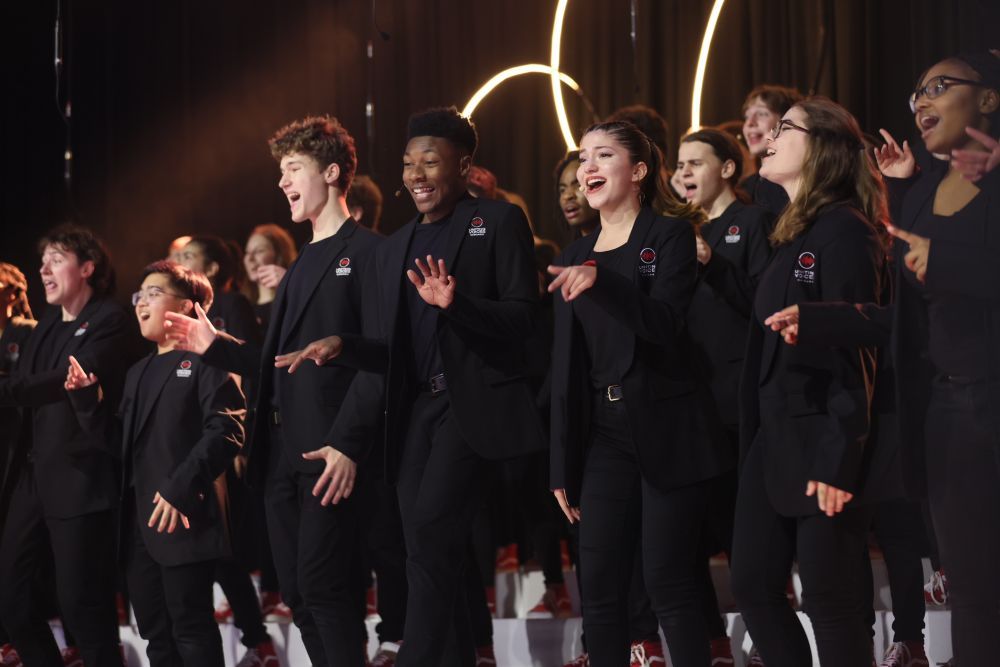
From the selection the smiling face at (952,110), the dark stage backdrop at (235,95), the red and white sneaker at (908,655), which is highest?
the dark stage backdrop at (235,95)

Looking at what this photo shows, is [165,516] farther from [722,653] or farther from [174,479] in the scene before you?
[722,653]

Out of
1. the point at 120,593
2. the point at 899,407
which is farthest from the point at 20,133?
the point at 899,407

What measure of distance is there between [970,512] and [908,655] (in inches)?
56.5

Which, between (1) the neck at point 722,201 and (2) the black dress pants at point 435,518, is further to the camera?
(1) the neck at point 722,201

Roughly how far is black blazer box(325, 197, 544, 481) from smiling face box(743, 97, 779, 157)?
162 cm

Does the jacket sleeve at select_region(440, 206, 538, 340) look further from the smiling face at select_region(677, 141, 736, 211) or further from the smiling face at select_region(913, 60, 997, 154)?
the smiling face at select_region(913, 60, 997, 154)

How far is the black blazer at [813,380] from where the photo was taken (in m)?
2.98

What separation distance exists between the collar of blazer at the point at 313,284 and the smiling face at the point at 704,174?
4.17ft

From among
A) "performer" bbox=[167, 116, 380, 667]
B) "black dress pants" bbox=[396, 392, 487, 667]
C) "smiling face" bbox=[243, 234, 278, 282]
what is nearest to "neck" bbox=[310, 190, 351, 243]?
"performer" bbox=[167, 116, 380, 667]

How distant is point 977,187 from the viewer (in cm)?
285

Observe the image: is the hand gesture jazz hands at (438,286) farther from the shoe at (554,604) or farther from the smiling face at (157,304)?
the shoe at (554,604)

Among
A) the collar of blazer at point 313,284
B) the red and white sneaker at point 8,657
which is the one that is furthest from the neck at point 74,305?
the red and white sneaker at point 8,657

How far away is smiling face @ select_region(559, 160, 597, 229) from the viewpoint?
4840mm

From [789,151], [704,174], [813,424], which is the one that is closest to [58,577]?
[704,174]
